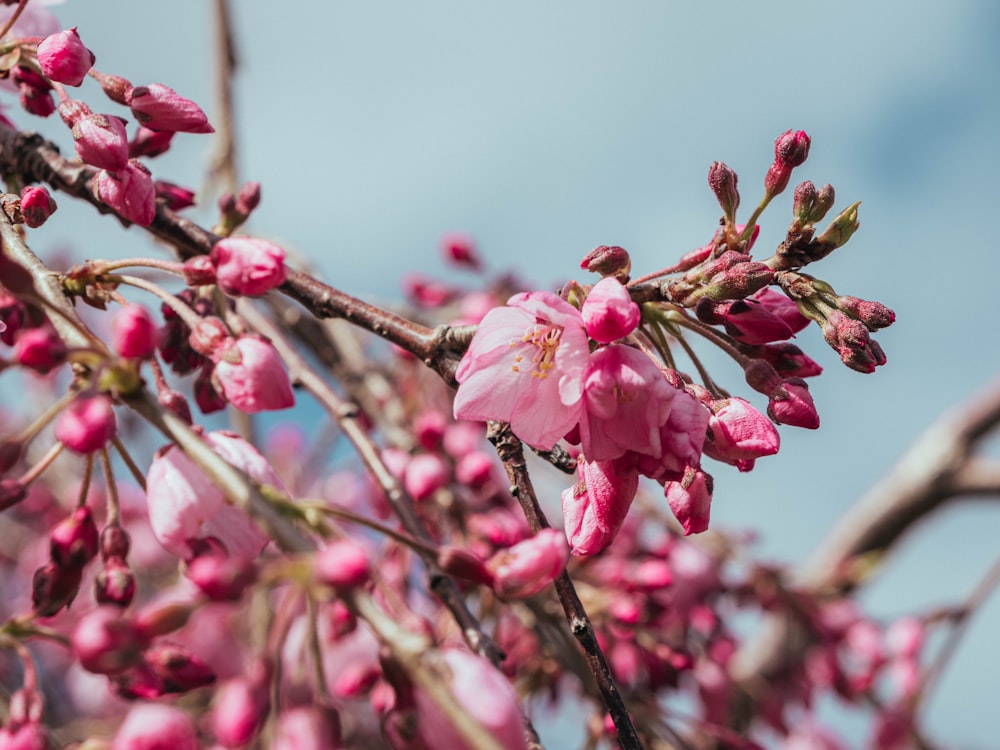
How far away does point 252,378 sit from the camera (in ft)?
3.80

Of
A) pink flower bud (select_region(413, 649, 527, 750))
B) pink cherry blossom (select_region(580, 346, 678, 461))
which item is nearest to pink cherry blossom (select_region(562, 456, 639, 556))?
pink cherry blossom (select_region(580, 346, 678, 461))

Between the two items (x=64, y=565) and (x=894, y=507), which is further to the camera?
(x=894, y=507)

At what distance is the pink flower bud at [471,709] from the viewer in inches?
31.2

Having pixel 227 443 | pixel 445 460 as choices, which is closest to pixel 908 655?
pixel 445 460

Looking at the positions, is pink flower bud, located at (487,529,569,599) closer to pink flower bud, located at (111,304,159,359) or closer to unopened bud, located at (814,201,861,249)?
pink flower bud, located at (111,304,159,359)

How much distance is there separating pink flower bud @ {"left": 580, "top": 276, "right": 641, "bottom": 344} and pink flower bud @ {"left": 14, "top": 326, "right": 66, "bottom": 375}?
0.60 meters

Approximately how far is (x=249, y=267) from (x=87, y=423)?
328 mm

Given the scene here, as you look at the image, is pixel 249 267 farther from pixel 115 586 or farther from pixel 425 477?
pixel 425 477

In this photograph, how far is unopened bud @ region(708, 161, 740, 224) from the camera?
4.09ft

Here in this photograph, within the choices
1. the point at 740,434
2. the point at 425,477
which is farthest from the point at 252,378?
the point at 425,477

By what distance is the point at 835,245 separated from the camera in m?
1.16

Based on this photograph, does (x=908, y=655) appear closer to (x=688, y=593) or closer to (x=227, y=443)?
(x=688, y=593)

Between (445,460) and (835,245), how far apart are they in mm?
1409

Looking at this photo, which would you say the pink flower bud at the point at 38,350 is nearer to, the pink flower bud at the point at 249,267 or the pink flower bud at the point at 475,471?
the pink flower bud at the point at 249,267
